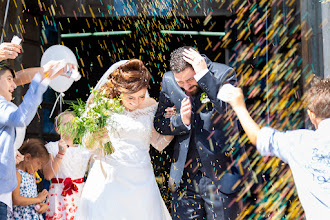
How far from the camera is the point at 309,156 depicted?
2.69 m

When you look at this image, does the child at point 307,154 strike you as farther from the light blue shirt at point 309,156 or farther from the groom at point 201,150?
the groom at point 201,150

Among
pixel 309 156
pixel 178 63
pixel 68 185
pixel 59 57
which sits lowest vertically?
pixel 309 156

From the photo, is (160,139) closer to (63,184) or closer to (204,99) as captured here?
(204,99)

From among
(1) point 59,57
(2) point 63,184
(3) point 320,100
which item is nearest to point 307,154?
(3) point 320,100

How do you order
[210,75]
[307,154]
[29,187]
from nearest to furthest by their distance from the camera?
[307,154] < [210,75] < [29,187]

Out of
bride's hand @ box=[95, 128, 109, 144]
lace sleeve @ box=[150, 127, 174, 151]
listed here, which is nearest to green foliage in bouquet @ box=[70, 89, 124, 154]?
bride's hand @ box=[95, 128, 109, 144]

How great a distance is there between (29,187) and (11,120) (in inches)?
54.7

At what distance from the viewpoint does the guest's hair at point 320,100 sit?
2779mm

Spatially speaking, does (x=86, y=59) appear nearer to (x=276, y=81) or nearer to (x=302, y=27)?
(x=276, y=81)

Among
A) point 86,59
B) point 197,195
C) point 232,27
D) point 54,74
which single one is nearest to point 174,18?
point 232,27

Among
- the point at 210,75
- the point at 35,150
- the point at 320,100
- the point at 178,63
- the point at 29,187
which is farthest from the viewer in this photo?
the point at 35,150

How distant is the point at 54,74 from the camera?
4.26 m

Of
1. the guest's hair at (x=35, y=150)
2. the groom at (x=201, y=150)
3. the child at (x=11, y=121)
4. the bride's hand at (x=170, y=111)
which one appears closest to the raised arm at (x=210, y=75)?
the groom at (x=201, y=150)

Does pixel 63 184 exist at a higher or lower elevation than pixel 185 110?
lower
